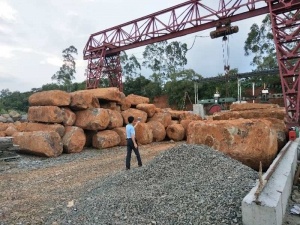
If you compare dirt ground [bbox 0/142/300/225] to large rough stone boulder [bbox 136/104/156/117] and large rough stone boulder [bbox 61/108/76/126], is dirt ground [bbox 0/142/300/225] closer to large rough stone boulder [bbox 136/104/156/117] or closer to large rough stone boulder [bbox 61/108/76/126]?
large rough stone boulder [bbox 61/108/76/126]

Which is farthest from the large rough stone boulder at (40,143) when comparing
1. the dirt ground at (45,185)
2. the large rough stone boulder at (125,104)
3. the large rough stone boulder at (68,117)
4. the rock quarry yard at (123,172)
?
the large rough stone boulder at (125,104)

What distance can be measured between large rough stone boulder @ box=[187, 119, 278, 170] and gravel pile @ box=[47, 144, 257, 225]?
16.0 inches

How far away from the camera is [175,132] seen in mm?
11891

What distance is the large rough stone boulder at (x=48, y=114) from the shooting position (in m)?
9.10

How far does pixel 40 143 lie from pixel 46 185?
302cm

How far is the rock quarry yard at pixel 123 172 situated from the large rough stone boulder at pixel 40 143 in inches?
1.1

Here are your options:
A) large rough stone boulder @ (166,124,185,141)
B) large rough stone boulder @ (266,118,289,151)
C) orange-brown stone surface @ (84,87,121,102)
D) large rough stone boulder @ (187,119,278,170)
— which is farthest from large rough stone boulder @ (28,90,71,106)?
large rough stone boulder @ (266,118,289,151)

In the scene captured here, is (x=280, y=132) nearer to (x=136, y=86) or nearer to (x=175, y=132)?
(x=175, y=132)

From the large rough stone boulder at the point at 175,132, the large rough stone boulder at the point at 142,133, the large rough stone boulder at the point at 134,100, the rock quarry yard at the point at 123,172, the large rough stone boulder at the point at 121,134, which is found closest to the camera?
the rock quarry yard at the point at 123,172

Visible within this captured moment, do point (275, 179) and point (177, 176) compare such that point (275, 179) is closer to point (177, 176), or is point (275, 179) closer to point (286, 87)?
point (177, 176)

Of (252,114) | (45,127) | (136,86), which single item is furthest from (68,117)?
(136,86)

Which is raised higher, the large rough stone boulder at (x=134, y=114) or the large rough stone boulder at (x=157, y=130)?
the large rough stone boulder at (x=134, y=114)

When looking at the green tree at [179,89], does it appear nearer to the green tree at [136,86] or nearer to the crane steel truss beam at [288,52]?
the green tree at [136,86]

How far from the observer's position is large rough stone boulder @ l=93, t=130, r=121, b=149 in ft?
31.9
